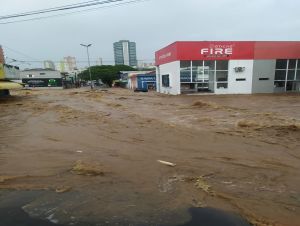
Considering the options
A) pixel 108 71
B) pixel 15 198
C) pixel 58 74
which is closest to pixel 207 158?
pixel 15 198

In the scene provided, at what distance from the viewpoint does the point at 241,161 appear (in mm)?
6609

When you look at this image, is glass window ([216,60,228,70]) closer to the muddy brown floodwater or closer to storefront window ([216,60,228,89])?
storefront window ([216,60,228,89])

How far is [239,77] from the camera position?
3178 centimetres

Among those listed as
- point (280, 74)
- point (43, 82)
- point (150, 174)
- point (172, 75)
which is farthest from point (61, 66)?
point (150, 174)

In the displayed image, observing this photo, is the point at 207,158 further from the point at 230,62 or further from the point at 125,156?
the point at 230,62

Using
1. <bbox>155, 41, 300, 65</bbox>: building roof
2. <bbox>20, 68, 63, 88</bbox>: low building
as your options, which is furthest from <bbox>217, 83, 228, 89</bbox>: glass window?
<bbox>20, 68, 63, 88</bbox>: low building

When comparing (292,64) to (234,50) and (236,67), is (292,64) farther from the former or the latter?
(234,50)

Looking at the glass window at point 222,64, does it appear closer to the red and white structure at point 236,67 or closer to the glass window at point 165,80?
the red and white structure at point 236,67

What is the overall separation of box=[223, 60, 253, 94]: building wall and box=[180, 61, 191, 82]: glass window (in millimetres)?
3637

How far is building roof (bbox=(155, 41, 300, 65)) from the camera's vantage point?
30.7 m

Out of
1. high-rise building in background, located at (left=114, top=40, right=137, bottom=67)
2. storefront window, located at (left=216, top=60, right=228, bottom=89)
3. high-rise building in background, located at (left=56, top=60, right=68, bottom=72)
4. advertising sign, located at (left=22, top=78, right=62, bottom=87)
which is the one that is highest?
high-rise building in background, located at (left=114, top=40, right=137, bottom=67)

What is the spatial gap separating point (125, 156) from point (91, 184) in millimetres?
1933

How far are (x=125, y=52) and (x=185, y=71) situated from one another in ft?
185

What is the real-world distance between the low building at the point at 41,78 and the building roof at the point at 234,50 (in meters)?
42.7
